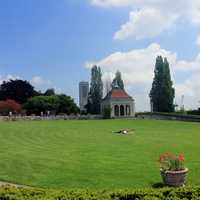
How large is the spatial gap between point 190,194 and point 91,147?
1331cm

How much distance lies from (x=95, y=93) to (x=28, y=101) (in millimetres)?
14196

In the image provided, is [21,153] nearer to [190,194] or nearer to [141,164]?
[141,164]

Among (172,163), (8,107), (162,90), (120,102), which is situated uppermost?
(162,90)

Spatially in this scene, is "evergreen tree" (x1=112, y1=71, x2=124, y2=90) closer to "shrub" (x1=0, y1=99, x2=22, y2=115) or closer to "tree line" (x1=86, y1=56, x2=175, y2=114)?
"tree line" (x1=86, y1=56, x2=175, y2=114)

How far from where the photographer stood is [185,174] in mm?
11836

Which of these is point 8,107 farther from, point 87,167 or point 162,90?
point 87,167

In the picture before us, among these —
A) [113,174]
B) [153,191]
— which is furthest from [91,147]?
[153,191]

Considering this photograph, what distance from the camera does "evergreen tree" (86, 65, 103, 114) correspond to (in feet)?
284

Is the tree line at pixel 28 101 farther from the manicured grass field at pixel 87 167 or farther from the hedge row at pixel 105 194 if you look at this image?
the hedge row at pixel 105 194

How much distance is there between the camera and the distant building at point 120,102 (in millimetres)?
85438

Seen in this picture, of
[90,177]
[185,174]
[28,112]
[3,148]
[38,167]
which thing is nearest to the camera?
[185,174]

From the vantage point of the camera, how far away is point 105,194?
777 cm

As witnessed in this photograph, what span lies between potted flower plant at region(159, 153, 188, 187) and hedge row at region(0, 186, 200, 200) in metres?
3.57

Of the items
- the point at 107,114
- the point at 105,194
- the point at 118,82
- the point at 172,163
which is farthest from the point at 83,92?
the point at 105,194
